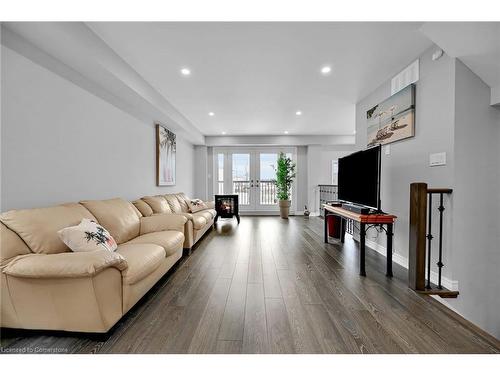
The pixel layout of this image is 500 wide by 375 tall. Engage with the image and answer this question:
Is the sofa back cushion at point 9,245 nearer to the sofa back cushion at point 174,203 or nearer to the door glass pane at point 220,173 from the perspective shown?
the sofa back cushion at point 174,203

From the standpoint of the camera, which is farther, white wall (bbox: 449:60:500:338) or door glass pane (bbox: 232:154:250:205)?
door glass pane (bbox: 232:154:250:205)

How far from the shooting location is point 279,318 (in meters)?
1.76

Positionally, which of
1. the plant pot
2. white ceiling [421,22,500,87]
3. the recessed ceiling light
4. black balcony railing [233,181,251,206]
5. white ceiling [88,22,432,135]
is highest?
the recessed ceiling light

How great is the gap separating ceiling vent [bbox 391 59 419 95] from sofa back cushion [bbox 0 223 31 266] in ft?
13.3

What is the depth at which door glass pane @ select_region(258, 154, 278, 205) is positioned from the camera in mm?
7824

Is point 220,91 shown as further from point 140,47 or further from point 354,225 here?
point 354,225

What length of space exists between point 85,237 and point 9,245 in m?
0.42

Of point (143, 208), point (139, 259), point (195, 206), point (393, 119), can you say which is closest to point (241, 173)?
point (195, 206)

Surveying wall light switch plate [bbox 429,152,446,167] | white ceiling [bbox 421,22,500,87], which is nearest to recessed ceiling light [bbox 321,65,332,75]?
white ceiling [bbox 421,22,500,87]

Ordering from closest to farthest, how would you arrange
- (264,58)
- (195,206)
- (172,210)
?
(264,58) < (172,210) < (195,206)

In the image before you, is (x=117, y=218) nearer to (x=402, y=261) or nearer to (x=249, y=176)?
(x=402, y=261)

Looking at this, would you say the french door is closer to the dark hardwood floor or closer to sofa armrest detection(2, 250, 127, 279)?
the dark hardwood floor

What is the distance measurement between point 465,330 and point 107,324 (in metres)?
2.49
